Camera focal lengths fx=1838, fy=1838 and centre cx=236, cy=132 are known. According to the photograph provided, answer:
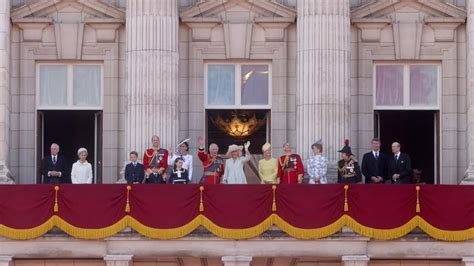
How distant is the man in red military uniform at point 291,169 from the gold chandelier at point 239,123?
475 centimetres

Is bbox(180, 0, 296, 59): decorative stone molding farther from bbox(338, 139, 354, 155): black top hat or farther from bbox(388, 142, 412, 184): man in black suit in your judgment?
bbox(388, 142, 412, 184): man in black suit

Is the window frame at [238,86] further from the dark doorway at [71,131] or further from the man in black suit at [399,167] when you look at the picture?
the man in black suit at [399,167]

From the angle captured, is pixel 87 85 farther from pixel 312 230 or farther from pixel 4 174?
pixel 312 230

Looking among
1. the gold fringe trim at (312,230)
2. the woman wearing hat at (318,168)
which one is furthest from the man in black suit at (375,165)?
the gold fringe trim at (312,230)

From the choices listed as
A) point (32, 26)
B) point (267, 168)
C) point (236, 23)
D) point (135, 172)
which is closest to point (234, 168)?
point (267, 168)

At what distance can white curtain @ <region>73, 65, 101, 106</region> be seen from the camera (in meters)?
63.0

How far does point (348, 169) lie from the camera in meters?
58.4

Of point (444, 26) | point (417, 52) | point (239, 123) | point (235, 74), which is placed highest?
point (444, 26)

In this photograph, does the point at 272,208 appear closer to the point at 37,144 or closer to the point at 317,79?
the point at 317,79

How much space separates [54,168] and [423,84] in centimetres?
1311

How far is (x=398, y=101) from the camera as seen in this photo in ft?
207

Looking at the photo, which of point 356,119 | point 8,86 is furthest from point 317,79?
point 8,86

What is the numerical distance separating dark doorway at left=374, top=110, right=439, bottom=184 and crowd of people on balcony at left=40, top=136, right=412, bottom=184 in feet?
11.3

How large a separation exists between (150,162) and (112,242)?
10.3 ft
